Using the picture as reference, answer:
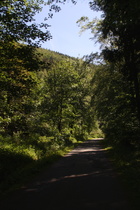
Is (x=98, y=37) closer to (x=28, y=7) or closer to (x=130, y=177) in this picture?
(x=28, y=7)

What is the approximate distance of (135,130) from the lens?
14273mm

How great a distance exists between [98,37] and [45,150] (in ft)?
36.6

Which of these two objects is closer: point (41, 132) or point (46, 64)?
point (46, 64)

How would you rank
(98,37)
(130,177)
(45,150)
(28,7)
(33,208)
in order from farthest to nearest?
(45,150)
(98,37)
(28,7)
(130,177)
(33,208)

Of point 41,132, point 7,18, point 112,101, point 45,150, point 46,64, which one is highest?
point 7,18

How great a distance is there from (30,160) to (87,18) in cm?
1106

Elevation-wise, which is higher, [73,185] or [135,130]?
[135,130]

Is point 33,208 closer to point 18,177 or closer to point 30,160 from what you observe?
point 18,177

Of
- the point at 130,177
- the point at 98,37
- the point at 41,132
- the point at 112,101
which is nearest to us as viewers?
the point at 130,177

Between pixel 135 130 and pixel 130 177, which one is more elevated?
pixel 135 130

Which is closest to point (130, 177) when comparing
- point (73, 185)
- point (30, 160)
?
point (73, 185)

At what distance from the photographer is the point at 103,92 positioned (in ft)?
59.5

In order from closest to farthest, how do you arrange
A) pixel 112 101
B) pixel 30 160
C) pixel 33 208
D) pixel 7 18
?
pixel 33 208
pixel 7 18
pixel 30 160
pixel 112 101

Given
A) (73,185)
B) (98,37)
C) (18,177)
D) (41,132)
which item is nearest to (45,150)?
(41,132)
